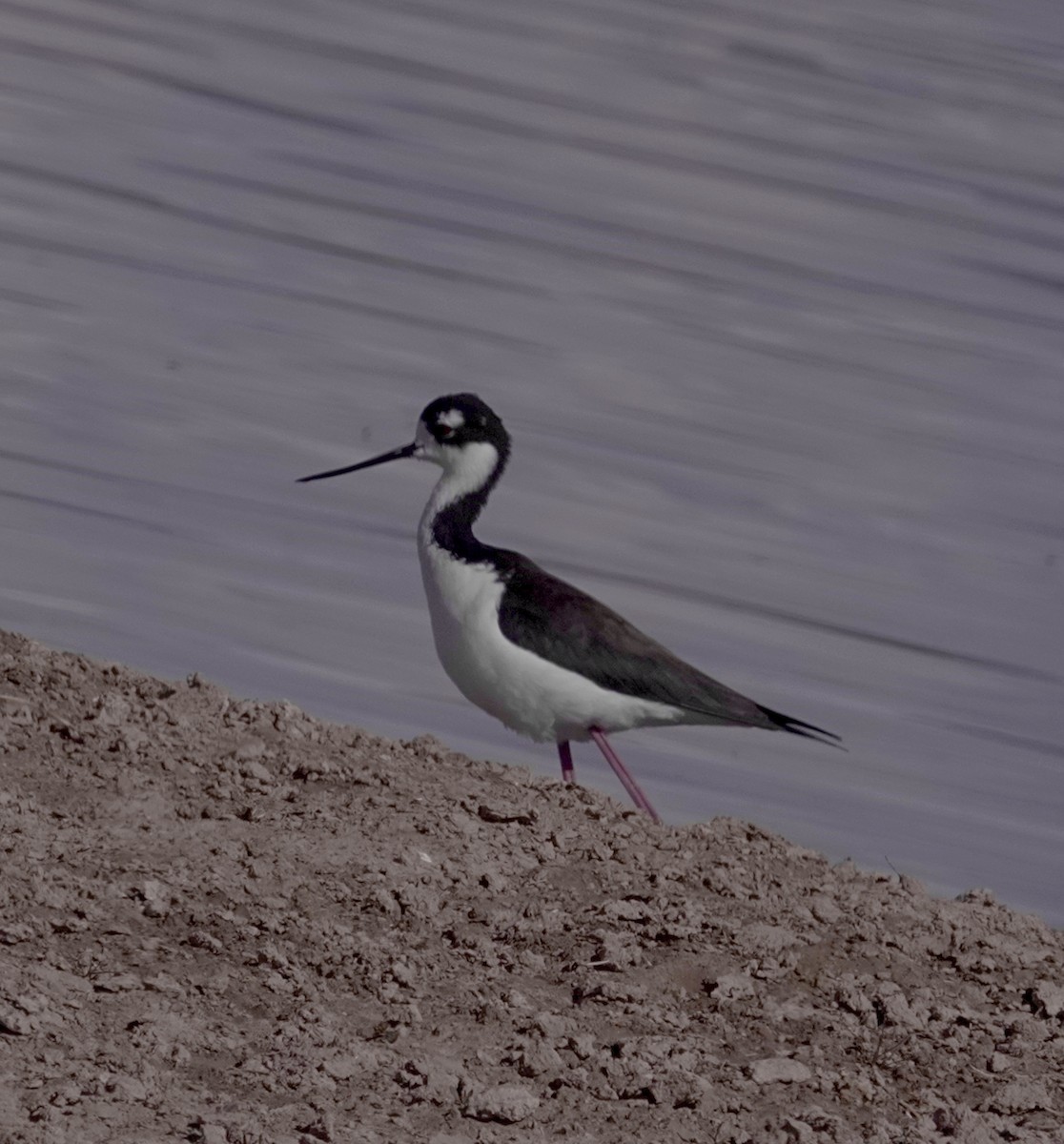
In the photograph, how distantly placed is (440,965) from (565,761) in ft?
5.07

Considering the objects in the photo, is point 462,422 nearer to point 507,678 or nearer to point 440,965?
point 507,678

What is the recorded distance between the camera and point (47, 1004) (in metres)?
Result: 3.73

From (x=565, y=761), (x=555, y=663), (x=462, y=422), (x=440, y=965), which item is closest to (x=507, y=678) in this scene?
(x=555, y=663)

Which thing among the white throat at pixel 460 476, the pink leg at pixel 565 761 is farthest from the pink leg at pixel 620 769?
the white throat at pixel 460 476

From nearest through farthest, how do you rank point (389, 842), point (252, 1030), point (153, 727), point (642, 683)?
point (252, 1030) → point (389, 842) → point (153, 727) → point (642, 683)

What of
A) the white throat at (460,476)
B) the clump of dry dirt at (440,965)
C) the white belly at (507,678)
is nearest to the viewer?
the clump of dry dirt at (440,965)

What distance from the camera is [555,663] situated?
17.6 ft

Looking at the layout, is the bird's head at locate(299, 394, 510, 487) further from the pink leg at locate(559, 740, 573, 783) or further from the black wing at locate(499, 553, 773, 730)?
the pink leg at locate(559, 740, 573, 783)

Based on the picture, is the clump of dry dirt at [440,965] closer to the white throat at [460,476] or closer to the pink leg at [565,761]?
the pink leg at [565,761]

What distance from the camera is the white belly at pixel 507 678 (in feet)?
17.7

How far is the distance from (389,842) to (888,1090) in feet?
3.90

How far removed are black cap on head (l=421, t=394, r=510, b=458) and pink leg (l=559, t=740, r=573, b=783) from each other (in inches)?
32.7

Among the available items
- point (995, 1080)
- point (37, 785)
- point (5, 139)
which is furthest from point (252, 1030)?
point (5, 139)

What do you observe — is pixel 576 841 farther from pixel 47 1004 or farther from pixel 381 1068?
pixel 47 1004
